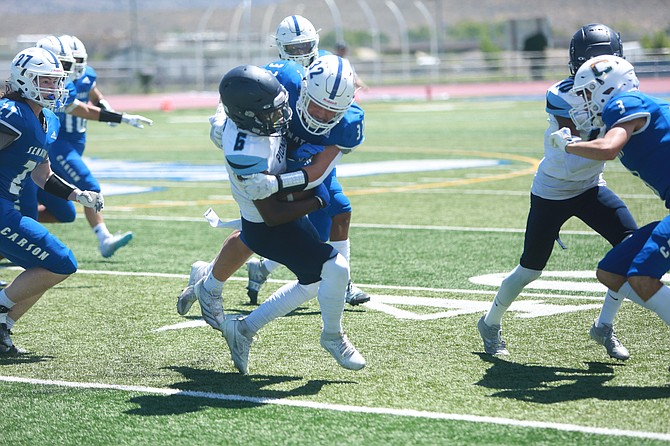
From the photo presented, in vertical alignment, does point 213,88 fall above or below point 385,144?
below

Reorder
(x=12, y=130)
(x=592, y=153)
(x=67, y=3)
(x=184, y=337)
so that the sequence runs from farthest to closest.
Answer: (x=67, y=3)
(x=184, y=337)
(x=12, y=130)
(x=592, y=153)

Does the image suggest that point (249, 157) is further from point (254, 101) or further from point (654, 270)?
point (654, 270)

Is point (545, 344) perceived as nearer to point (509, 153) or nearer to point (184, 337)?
point (184, 337)

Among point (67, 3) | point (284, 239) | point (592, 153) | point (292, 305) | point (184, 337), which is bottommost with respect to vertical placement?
point (67, 3)

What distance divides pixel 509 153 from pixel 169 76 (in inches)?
1438

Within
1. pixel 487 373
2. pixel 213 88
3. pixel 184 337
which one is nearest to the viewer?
pixel 487 373

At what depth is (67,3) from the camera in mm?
155875

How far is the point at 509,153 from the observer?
59.6 feet

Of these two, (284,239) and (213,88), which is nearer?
(284,239)

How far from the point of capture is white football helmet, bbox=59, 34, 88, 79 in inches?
363

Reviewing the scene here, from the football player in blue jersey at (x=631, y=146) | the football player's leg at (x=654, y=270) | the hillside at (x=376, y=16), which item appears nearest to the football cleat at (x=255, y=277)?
the football player in blue jersey at (x=631, y=146)

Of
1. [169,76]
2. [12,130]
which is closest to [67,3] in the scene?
[169,76]

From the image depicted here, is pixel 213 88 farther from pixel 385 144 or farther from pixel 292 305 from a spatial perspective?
pixel 292 305

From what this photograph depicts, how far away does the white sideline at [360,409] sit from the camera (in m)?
4.53
